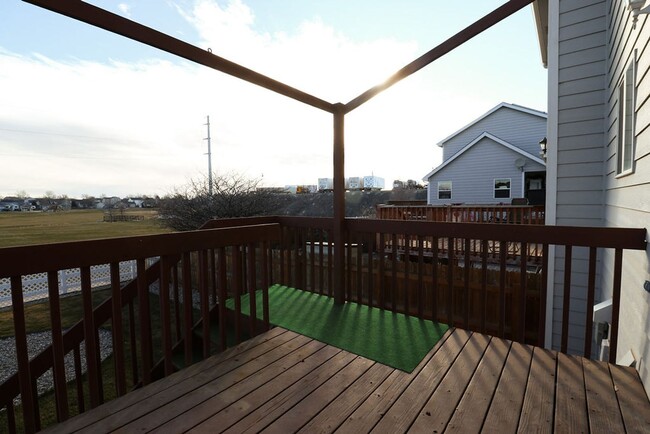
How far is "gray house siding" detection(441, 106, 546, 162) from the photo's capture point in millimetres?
12742

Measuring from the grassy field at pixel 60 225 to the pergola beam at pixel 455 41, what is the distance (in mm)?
5709

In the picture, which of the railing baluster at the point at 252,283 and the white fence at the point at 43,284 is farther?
the white fence at the point at 43,284

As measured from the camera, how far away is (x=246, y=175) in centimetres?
1117

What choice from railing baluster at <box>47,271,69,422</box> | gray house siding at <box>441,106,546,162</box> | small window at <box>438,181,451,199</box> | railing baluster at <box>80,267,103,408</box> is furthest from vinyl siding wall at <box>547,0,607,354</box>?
small window at <box>438,181,451,199</box>

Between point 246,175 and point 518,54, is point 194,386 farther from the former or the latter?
point 246,175

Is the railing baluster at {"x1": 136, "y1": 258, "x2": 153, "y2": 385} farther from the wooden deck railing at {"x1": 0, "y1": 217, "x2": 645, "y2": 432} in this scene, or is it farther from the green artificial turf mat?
the green artificial turf mat

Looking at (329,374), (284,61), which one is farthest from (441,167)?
(329,374)

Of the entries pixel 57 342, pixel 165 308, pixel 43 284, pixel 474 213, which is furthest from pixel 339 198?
pixel 43 284

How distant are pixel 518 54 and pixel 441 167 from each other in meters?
8.83

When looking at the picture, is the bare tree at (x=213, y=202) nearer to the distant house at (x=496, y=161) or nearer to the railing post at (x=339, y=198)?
the railing post at (x=339, y=198)

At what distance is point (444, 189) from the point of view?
48.3 feet

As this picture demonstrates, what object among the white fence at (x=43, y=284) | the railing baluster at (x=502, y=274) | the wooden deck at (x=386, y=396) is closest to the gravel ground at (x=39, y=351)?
the white fence at (x=43, y=284)

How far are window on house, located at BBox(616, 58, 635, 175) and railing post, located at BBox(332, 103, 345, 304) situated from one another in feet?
7.08

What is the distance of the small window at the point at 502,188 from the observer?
13.0m
